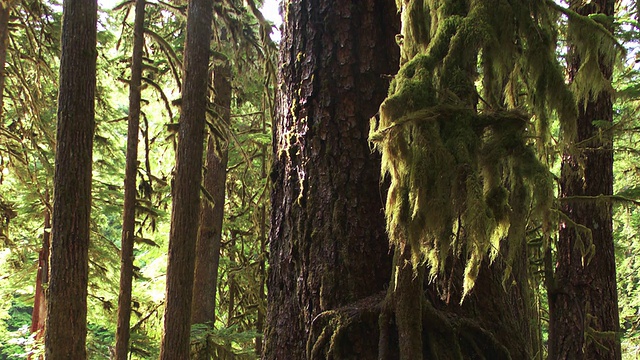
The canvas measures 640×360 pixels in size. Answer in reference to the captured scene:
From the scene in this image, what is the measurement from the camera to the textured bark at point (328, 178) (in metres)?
2.30

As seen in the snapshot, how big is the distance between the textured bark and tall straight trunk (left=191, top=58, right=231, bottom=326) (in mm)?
7950

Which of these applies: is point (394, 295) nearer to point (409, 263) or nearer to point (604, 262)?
point (409, 263)

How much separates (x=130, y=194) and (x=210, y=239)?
8.03 feet

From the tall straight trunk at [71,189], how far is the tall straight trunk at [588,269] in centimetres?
518

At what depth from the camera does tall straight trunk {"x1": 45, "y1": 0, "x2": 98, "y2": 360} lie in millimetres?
6055

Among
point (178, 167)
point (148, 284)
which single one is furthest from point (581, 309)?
point (148, 284)

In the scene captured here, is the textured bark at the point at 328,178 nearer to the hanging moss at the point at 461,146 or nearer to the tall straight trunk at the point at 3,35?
the hanging moss at the point at 461,146

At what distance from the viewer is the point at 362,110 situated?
2387 mm

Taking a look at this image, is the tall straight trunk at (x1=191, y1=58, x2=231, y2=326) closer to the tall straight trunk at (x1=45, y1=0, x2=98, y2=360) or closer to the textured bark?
the tall straight trunk at (x1=45, y1=0, x2=98, y2=360)

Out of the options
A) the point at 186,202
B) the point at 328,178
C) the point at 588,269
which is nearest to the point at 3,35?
the point at 186,202

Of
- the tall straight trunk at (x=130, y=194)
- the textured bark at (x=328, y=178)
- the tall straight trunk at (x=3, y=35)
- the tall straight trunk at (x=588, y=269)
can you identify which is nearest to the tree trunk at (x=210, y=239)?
the tall straight trunk at (x=130, y=194)

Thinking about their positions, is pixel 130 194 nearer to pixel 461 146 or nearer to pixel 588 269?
pixel 588 269

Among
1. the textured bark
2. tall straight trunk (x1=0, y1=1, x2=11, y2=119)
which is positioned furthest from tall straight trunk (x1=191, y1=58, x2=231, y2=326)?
the textured bark

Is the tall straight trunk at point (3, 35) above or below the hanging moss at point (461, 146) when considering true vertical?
above
